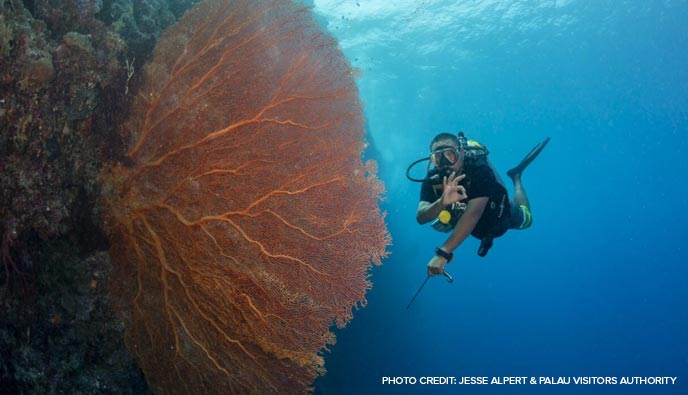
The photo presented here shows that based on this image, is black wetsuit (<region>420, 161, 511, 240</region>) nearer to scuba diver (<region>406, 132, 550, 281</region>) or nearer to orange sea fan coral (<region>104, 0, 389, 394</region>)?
scuba diver (<region>406, 132, 550, 281</region>)

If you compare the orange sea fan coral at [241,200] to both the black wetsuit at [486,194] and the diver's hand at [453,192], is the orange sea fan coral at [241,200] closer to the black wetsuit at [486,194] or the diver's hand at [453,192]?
the diver's hand at [453,192]

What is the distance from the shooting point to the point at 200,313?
388cm

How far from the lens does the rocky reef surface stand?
121 inches

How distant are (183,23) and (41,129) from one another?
1.70m

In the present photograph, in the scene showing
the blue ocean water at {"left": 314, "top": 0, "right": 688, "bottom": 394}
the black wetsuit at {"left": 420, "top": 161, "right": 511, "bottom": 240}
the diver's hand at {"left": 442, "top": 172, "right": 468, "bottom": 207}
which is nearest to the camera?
the diver's hand at {"left": 442, "top": 172, "right": 468, "bottom": 207}

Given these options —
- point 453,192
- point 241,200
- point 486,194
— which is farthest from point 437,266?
point 241,200

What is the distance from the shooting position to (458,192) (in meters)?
3.62

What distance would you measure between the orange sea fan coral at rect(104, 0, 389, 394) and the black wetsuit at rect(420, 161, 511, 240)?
2.90 feet

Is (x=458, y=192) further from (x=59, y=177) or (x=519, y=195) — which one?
(x=519, y=195)

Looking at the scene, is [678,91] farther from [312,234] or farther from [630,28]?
[312,234]

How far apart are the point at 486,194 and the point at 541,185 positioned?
10433 cm

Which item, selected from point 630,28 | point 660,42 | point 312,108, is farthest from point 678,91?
point 312,108

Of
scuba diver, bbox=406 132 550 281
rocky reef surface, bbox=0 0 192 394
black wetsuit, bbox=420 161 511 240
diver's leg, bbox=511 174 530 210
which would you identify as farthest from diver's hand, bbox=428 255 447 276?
diver's leg, bbox=511 174 530 210

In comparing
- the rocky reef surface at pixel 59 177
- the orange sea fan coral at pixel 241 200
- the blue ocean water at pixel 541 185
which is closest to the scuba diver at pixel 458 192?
the orange sea fan coral at pixel 241 200
